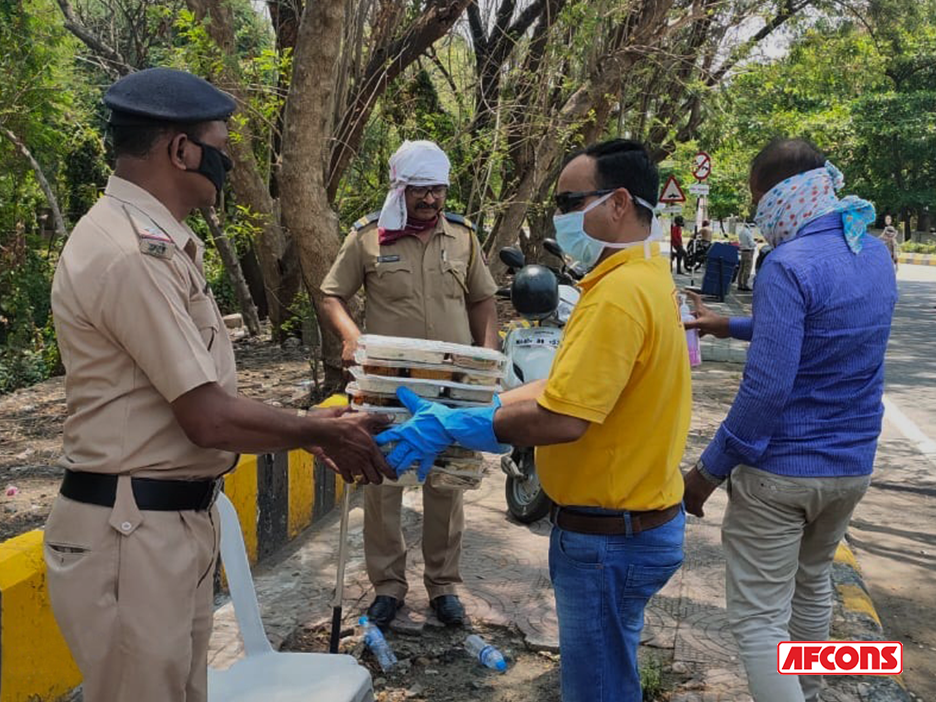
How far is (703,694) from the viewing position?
358 centimetres

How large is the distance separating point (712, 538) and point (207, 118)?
4108 millimetres

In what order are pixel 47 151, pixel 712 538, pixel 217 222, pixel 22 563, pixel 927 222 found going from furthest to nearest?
1. pixel 927 222
2. pixel 47 151
3. pixel 217 222
4. pixel 712 538
5. pixel 22 563

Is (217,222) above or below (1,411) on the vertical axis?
above

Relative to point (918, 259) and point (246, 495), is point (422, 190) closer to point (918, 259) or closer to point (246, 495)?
point (246, 495)

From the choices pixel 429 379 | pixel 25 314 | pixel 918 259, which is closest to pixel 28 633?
pixel 429 379

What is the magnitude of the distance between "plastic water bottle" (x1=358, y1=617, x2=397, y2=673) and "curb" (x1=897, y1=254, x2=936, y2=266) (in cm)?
3299

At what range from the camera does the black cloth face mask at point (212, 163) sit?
221 centimetres

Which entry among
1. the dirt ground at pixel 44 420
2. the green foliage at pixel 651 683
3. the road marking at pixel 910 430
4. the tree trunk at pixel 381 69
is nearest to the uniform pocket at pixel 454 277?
the green foliage at pixel 651 683

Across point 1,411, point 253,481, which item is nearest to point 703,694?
point 253,481

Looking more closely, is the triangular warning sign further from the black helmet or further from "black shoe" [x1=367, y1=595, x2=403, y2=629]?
"black shoe" [x1=367, y1=595, x2=403, y2=629]

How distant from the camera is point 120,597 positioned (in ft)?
6.73

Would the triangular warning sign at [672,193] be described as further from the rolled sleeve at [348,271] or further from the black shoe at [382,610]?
the black shoe at [382,610]

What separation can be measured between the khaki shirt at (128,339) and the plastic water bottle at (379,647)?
1905 mm

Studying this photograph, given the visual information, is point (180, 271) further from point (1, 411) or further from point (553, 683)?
point (1, 411)
